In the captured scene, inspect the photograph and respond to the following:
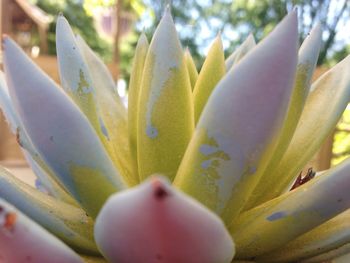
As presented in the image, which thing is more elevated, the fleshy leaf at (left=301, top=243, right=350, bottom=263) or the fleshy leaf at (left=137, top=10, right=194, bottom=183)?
the fleshy leaf at (left=137, top=10, right=194, bottom=183)

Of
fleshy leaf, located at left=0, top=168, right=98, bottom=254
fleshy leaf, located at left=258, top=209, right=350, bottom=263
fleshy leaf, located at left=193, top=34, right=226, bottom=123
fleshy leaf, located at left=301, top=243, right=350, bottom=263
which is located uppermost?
fleshy leaf, located at left=193, top=34, right=226, bottom=123

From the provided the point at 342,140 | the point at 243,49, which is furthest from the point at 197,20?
the point at 243,49

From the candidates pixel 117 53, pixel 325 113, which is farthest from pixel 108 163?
pixel 117 53

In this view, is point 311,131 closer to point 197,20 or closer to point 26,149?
point 26,149

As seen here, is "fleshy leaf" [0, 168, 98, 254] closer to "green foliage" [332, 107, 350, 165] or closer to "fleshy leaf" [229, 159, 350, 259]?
"fleshy leaf" [229, 159, 350, 259]

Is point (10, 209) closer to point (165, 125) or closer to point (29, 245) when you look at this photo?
point (29, 245)

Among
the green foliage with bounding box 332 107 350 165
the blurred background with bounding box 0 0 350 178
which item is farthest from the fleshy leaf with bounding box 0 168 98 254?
the blurred background with bounding box 0 0 350 178
